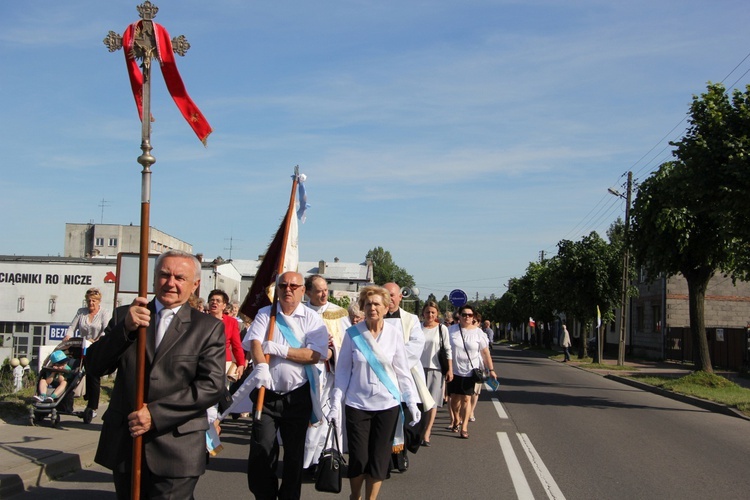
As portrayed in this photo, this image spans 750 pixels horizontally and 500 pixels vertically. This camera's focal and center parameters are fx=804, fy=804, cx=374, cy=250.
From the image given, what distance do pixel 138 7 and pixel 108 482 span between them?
4925 millimetres

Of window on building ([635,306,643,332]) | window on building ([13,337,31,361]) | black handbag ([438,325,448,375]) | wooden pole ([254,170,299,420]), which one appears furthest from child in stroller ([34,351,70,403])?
window on building ([635,306,643,332])

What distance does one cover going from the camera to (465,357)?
11.0 metres

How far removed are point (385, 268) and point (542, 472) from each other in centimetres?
14619

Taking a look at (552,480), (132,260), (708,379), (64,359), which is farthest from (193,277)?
(708,379)

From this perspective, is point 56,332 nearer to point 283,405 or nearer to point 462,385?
point 462,385

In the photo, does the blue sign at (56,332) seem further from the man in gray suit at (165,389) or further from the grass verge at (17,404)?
the man in gray suit at (165,389)

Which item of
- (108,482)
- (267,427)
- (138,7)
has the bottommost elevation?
(108,482)

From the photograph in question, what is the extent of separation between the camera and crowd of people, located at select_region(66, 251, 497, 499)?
154 inches

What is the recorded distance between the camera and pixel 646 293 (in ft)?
152

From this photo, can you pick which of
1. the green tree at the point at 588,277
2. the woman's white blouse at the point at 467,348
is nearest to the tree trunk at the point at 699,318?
the woman's white blouse at the point at 467,348

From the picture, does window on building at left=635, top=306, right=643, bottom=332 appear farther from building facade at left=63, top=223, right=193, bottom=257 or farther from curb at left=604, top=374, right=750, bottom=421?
building facade at left=63, top=223, right=193, bottom=257

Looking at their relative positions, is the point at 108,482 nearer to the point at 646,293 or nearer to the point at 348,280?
the point at 646,293

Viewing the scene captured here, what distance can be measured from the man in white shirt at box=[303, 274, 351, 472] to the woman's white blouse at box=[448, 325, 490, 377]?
3787mm

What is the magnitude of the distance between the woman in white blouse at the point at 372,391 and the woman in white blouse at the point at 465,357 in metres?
4.69
